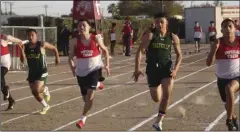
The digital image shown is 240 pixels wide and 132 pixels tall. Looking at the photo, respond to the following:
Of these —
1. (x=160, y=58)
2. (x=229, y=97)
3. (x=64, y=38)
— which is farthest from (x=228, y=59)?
(x=64, y=38)

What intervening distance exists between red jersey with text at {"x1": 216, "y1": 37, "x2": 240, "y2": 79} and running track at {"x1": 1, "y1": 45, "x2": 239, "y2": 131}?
132 cm

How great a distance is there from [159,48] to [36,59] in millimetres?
3510

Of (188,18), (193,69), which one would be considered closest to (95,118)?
(193,69)

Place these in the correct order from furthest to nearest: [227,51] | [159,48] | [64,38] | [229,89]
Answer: [64,38]
[159,48]
[227,51]
[229,89]

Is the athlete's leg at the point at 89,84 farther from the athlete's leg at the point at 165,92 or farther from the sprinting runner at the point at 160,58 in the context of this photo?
the athlete's leg at the point at 165,92

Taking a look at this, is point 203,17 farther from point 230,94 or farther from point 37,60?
point 230,94

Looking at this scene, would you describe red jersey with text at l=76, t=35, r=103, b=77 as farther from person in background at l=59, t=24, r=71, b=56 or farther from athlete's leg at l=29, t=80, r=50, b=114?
person in background at l=59, t=24, r=71, b=56

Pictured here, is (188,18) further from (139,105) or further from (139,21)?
(139,105)

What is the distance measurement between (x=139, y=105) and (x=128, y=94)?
6.65 feet

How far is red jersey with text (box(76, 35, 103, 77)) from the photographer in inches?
386

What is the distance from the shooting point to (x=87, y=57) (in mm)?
9852

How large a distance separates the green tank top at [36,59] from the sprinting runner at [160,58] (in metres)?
3.10

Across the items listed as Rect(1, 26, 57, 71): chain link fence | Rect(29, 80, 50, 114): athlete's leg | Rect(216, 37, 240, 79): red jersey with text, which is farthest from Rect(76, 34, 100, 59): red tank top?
Rect(1, 26, 57, 71): chain link fence

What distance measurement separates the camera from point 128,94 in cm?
1502
